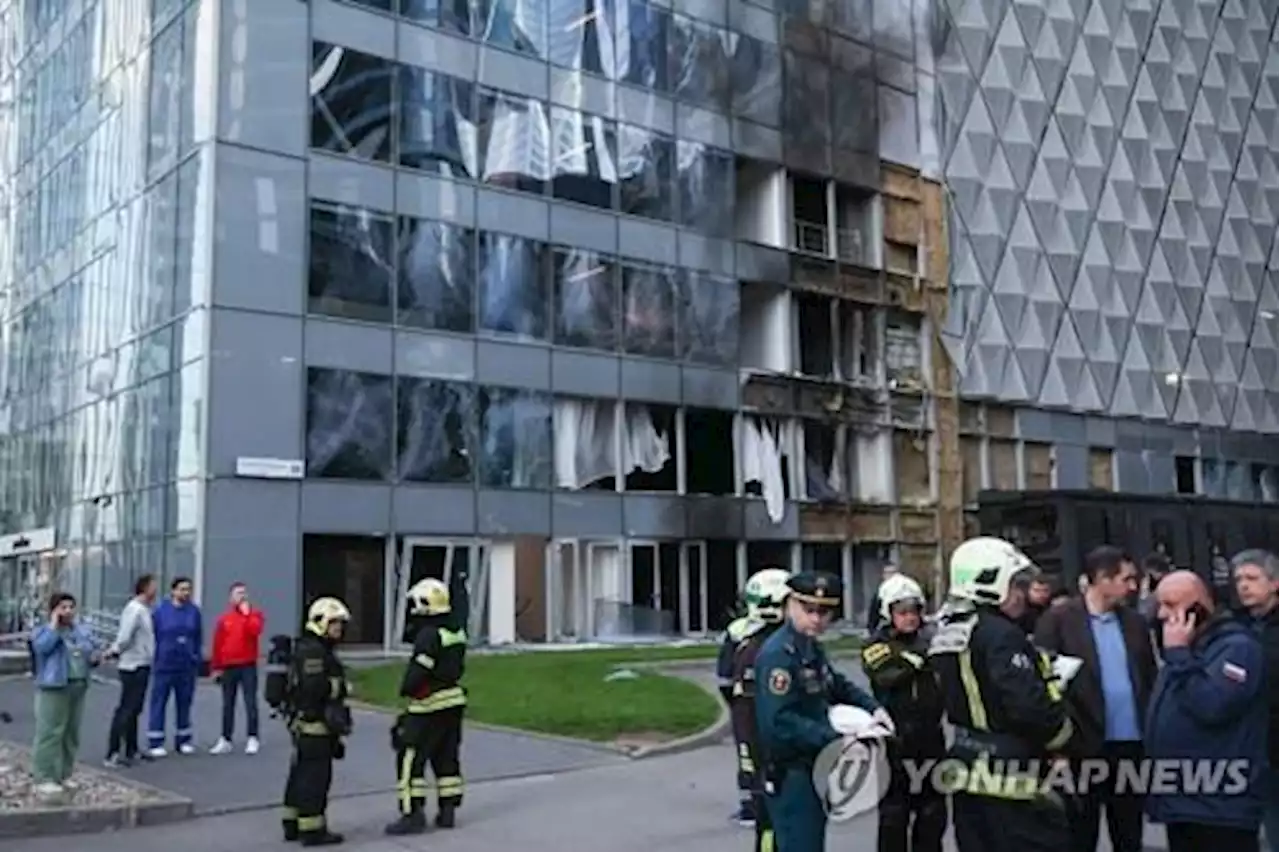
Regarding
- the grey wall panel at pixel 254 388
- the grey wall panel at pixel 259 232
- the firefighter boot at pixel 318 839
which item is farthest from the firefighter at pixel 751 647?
the grey wall panel at pixel 259 232

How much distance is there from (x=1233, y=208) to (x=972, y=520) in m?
20.8

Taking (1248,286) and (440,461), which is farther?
(1248,286)

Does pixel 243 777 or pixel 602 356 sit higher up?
pixel 602 356

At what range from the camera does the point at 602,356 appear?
101ft

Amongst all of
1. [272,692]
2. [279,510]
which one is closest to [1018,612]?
[272,692]

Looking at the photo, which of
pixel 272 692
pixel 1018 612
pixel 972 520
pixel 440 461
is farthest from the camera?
pixel 972 520

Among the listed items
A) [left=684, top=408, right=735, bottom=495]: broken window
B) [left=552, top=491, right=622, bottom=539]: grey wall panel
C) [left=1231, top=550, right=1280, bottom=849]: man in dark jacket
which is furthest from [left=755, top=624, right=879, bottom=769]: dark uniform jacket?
[left=684, top=408, right=735, bottom=495]: broken window

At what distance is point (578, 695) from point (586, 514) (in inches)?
496

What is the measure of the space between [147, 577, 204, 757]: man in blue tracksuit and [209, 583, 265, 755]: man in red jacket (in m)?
0.29

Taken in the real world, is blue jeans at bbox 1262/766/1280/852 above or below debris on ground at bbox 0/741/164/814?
above

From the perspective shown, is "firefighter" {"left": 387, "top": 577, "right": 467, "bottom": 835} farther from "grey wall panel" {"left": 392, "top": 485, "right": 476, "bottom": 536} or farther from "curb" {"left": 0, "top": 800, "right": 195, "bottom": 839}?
"grey wall panel" {"left": 392, "top": 485, "right": 476, "bottom": 536}

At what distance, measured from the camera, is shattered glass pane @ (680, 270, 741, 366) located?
32344 mm

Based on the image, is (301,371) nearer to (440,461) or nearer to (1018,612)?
(440,461)

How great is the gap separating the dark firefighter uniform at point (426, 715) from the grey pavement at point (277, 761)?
77.9 inches
